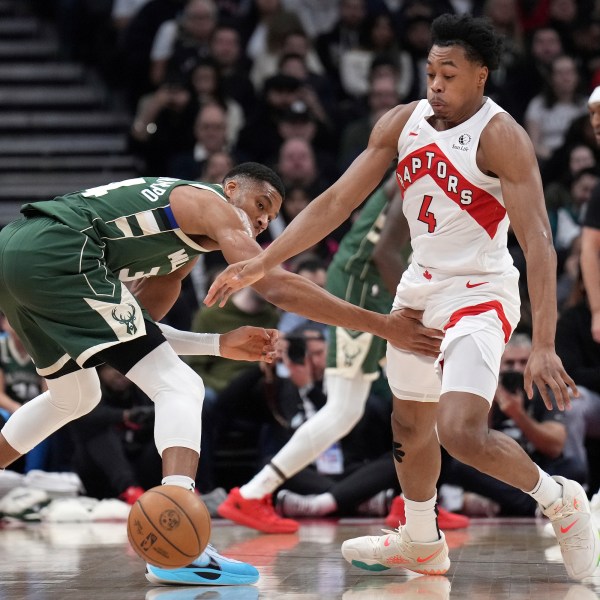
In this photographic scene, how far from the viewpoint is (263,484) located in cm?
688

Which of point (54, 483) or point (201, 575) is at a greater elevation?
point (201, 575)

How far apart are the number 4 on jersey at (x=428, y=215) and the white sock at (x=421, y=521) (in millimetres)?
1130

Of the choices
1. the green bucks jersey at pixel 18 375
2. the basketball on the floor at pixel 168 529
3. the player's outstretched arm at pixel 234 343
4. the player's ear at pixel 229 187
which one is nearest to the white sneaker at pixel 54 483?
the green bucks jersey at pixel 18 375

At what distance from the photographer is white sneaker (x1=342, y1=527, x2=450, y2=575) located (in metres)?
5.09

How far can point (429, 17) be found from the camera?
11.8 m

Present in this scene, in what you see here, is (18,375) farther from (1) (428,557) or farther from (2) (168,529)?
(2) (168,529)

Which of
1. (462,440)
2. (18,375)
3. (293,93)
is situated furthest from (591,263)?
(293,93)

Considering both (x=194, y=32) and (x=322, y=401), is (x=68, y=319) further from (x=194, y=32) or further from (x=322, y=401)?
(x=194, y=32)

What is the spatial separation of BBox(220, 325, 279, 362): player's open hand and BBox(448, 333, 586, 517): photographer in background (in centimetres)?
267

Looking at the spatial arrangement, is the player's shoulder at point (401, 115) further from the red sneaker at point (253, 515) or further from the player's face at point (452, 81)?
the red sneaker at point (253, 515)

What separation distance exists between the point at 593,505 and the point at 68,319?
2605 mm

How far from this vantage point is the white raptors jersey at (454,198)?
15.2ft

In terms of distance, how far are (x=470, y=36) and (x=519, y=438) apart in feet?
12.2

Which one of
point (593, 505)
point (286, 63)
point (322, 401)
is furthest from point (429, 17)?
point (593, 505)
